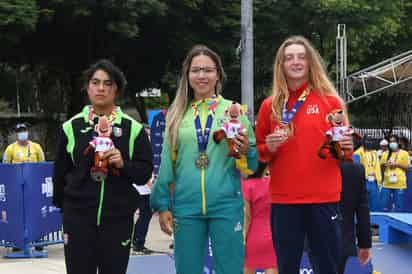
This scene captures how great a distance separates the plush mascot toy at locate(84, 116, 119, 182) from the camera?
4.68 m

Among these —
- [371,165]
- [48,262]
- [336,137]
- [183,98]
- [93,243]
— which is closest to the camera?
[336,137]

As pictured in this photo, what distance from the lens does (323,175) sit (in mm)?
4645

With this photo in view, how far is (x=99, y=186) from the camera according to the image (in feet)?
15.8

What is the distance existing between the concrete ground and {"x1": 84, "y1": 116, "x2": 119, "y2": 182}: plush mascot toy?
501 centimetres

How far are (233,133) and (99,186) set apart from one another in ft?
3.01

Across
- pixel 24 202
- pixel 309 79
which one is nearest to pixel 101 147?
pixel 309 79

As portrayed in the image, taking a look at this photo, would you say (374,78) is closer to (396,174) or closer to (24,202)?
(396,174)

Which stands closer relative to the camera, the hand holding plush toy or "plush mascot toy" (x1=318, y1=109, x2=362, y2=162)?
"plush mascot toy" (x1=318, y1=109, x2=362, y2=162)

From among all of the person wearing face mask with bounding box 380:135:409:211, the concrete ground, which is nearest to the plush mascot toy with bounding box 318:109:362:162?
the concrete ground

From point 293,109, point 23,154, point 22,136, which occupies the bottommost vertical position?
point 23,154

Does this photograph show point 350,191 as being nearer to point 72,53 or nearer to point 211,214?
point 211,214

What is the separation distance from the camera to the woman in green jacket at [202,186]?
4738 millimetres

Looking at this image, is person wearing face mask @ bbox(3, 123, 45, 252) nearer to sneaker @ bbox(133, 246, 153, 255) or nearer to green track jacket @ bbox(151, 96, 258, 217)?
sneaker @ bbox(133, 246, 153, 255)

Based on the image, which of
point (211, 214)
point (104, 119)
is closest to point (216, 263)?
point (211, 214)
